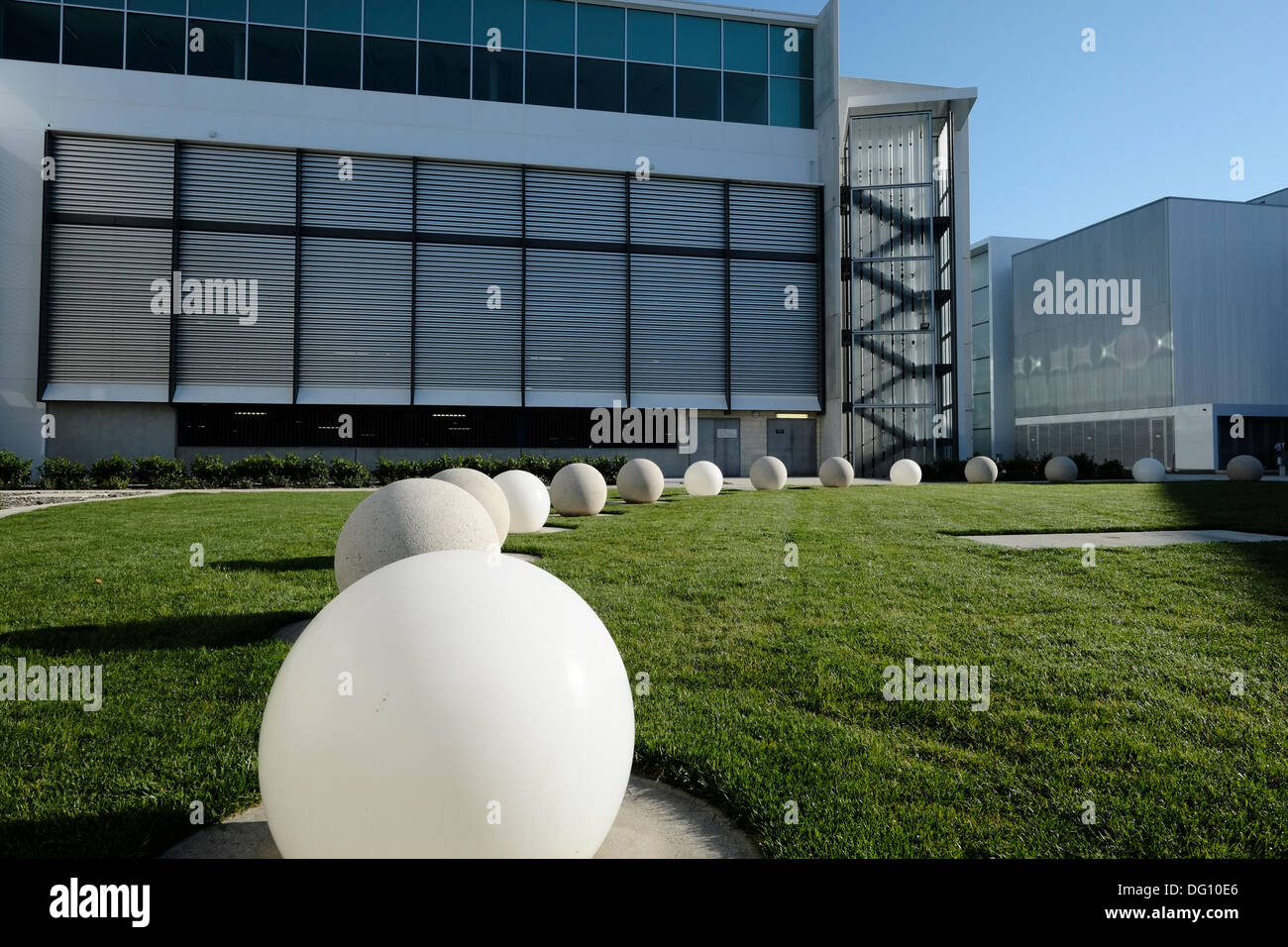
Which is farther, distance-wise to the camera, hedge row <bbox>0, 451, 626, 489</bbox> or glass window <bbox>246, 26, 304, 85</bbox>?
glass window <bbox>246, 26, 304, 85</bbox>

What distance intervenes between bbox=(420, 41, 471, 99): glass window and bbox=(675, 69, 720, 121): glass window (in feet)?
32.0

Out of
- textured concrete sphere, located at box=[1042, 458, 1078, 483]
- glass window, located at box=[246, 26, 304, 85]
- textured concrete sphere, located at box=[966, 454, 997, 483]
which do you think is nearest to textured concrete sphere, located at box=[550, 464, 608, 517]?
textured concrete sphere, located at box=[966, 454, 997, 483]

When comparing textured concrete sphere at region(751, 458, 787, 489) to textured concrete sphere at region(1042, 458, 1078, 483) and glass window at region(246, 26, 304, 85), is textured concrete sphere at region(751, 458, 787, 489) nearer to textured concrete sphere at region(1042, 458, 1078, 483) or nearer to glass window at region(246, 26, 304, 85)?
textured concrete sphere at region(1042, 458, 1078, 483)

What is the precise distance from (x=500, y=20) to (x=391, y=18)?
4.72 metres

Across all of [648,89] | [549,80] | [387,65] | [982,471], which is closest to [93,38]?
[387,65]

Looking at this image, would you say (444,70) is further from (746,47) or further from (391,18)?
(746,47)

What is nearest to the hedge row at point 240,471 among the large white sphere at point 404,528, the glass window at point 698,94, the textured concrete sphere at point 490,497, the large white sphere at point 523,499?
the large white sphere at point 523,499

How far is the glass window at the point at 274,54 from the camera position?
3288 cm

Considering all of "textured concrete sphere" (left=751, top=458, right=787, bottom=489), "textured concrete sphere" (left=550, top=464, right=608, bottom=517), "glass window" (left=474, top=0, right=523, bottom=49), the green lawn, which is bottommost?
the green lawn

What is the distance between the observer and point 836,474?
1032 inches

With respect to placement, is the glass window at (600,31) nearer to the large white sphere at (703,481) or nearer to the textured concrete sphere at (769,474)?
the textured concrete sphere at (769,474)

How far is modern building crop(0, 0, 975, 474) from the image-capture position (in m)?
31.3
